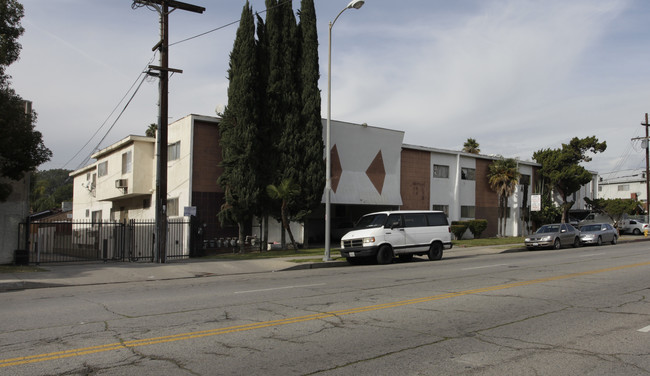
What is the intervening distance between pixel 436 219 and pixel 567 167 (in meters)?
25.9

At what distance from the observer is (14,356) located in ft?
19.3

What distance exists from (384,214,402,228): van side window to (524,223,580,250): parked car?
11926 mm

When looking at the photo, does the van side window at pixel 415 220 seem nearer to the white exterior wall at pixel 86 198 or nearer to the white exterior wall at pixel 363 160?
the white exterior wall at pixel 363 160

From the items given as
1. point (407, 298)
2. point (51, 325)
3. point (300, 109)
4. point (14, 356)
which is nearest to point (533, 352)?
point (407, 298)

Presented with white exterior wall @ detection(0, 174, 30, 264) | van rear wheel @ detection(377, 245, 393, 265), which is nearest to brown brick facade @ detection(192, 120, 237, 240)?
white exterior wall @ detection(0, 174, 30, 264)

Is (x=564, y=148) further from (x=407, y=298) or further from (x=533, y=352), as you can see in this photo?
(x=533, y=352)

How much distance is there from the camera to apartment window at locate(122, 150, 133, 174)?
1124 inches

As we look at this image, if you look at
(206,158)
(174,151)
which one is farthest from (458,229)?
(174,151)

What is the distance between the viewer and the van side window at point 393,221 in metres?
18.7

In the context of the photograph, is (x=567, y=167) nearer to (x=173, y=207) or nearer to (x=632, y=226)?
(x=632, y=226)

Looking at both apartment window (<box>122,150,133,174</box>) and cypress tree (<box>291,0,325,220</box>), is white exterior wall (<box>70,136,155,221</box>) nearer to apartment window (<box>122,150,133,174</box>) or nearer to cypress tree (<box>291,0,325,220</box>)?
apartment window (<box>122,150,133,174</box>)

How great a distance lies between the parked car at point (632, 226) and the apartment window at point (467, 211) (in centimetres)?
1819

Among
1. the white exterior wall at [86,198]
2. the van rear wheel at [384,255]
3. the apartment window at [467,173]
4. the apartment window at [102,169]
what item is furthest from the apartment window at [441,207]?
the white exterior wall at [86,198]

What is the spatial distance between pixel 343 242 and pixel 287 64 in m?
11.0
